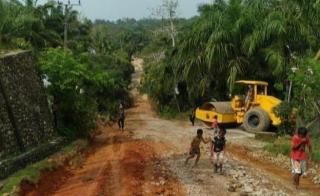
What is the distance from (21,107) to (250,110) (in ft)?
43.8

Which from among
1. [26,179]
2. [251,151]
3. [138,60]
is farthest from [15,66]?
[138,60]

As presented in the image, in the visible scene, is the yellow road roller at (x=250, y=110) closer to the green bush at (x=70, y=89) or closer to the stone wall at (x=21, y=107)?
the green bush at (x=70, y=89)

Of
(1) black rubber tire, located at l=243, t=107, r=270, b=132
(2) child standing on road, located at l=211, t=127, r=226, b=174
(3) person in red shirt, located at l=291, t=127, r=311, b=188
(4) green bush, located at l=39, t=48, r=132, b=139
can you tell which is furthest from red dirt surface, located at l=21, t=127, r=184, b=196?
(1) black rubber tire, located at l=243, t=107, r=270, b=132

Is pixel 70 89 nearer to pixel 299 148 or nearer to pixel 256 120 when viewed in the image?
pixel 256 120

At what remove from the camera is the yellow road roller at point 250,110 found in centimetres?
3027

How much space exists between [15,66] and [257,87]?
14.6 metres

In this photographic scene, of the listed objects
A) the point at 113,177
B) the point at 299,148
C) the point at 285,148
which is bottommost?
the point at 113,177

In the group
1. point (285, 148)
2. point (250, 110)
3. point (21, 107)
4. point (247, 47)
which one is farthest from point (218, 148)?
point (247, 47)

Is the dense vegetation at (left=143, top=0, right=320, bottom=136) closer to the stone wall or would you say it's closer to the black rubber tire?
the black rubber tire

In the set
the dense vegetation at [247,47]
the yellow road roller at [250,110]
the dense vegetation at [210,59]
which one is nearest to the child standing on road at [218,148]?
the dense vegetation at [210,59]

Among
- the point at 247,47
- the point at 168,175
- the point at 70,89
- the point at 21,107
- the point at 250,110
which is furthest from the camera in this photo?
the point at 247,47

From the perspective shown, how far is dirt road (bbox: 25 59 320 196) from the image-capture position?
1558 centimetres

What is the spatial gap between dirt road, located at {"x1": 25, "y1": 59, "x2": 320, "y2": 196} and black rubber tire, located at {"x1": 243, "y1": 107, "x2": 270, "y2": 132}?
243 cm

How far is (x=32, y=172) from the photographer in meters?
18.3
